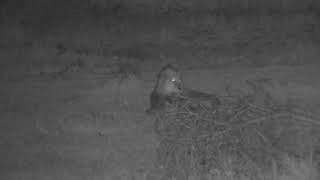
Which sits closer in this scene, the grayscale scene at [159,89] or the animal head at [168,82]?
the grayscale scene at [159,89]

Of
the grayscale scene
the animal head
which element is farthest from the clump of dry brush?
the animal head

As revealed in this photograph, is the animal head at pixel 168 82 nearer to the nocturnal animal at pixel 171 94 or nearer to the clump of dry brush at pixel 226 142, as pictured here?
the nocturnal animal at pixel 171 94

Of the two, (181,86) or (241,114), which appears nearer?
(241,114)

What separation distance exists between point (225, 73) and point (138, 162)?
2.02ft

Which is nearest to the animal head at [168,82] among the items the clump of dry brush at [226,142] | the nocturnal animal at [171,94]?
the nocturnal animal at [171,94]

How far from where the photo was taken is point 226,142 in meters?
2.10

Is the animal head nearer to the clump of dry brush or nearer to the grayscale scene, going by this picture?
the grayscale scene

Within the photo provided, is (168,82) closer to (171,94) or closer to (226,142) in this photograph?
(171,94)

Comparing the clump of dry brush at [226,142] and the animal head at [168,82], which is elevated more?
the animal head at [168,82]

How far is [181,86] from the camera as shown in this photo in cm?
Answer: 237

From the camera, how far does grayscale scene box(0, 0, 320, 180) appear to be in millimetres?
2125

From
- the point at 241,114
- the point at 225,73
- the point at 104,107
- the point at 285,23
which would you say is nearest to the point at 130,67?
the point at 104,107

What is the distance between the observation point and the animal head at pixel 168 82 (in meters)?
2.33

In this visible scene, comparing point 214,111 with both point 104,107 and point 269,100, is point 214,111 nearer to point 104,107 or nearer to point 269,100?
point 269,100
